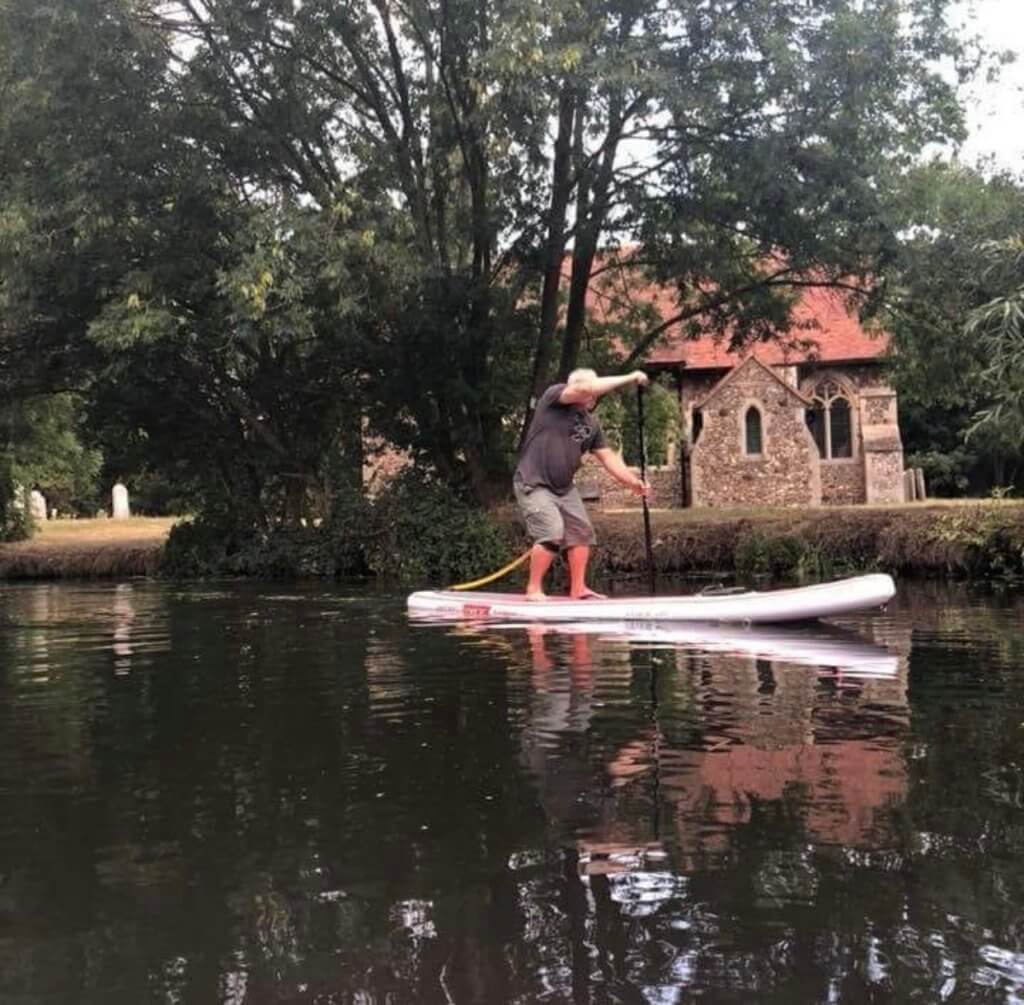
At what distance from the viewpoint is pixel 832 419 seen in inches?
1662

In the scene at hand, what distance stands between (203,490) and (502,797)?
995 inches

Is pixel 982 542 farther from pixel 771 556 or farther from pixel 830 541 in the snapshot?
pixel 771 556

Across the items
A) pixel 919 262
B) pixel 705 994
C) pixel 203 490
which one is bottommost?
pixel 705 994

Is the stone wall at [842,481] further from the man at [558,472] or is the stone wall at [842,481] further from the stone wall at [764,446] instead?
the man at [558,472]

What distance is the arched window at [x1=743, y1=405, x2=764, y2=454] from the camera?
40.4m

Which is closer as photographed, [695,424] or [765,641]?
[765,641]

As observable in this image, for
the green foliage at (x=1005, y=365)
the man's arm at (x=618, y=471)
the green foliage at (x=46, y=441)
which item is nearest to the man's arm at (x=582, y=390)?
the man's arm at (x=618, y=471)

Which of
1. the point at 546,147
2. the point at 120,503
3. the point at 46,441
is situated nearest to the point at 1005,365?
the point at 546,147

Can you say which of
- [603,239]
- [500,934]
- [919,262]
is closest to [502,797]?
[500,934]

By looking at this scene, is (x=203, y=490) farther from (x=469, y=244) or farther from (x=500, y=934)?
(x=500, y=934)

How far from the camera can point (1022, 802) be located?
202 inches

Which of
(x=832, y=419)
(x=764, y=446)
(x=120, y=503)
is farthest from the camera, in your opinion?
(x=120, y=503)

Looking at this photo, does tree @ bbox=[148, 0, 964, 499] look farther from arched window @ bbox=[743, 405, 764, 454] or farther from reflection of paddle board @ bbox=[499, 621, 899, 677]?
arched window @ bbox=[743, 405, 764, 454]

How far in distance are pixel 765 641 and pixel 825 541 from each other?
10.3 metres
